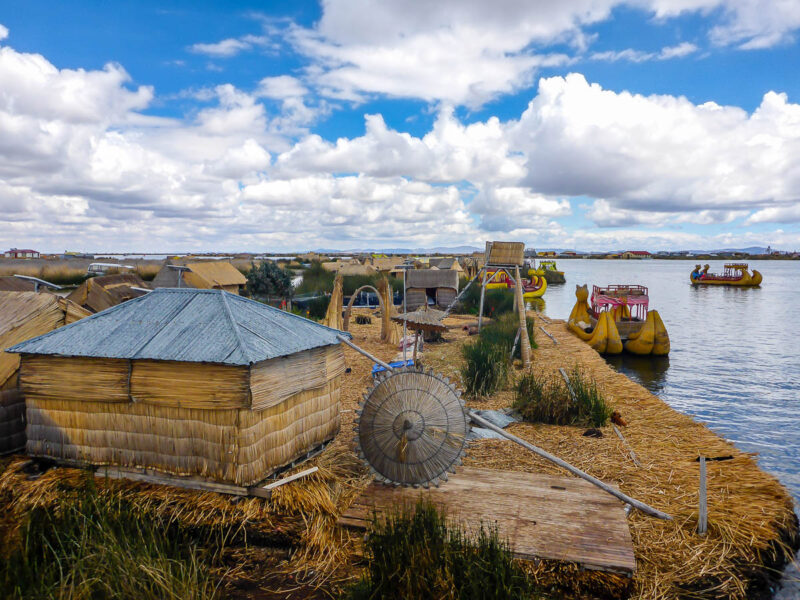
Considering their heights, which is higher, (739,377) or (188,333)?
(188,333)

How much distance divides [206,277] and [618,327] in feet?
63.5

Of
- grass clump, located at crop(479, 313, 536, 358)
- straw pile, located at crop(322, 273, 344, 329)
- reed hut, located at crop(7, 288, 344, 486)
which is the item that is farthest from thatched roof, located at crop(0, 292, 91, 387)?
grass clump, located at crop(479, 313, 536, 358)

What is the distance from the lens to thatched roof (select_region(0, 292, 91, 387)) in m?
6.69

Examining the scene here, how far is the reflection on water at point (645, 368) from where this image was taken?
1866 cm

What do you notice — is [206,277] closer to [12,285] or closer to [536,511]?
[12,285]

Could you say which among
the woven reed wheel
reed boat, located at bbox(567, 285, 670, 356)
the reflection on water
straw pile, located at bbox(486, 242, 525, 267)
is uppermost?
straw pile, located at bbox(486, 242, 525, 267)

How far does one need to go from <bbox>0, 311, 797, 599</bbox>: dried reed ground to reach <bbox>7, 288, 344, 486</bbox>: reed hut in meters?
0.38

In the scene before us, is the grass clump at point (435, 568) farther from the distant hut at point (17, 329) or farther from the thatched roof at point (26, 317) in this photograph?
the thatched roof at point (26, 317)

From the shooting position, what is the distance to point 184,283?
19.9 m

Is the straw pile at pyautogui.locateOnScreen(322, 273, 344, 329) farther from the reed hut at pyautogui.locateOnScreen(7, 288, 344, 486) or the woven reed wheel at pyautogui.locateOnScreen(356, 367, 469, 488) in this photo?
the woven reed wheel at pyautogui.locateOnScreen(356, 367, 469, 488)

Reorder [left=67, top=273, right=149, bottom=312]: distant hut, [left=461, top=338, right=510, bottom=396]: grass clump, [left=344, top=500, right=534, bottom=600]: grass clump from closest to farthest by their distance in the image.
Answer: [left=344, top=500, right=534, bottom=600]: grass clump → [left=461, top=338, right=510, bottom=396]: grass clump → [left=67, top=273, right=149, bottom=312]: distant hut

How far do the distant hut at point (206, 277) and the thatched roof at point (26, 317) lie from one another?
1277 centimetres

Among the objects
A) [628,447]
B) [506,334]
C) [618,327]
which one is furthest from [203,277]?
[618,327]

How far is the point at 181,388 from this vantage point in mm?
5387
